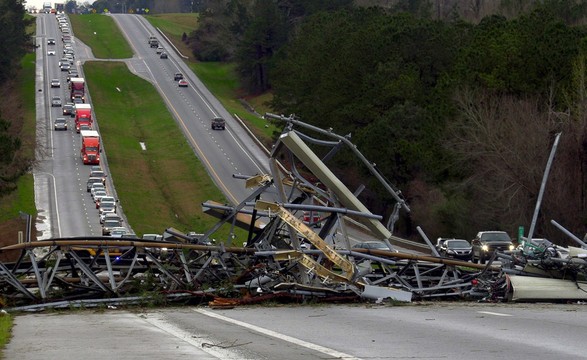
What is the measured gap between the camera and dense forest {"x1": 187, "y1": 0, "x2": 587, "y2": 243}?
64.0 metres

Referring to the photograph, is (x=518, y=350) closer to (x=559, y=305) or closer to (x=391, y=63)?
(x=559, y=305)

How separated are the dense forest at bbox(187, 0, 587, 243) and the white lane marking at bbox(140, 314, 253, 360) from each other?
41.5 meters

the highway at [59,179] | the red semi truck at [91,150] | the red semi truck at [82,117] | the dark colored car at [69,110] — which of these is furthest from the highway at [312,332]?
the dark colored car at [69,110]

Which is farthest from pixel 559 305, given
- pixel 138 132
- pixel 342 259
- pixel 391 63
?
pixel 138 132

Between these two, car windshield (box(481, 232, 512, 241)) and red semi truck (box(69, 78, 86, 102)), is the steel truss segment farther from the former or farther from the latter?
red semi truck (box(69, 78, 86, 102))

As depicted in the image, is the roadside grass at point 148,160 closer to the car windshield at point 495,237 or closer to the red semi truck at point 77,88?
the red semi truck at point 77,88

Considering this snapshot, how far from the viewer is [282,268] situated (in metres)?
27.0

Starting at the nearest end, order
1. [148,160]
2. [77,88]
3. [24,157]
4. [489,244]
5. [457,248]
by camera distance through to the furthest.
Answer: [489,244] < [457,248] < [24,157] < [148,160] < [77,88]

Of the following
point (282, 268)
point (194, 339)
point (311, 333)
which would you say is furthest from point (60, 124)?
point (194, 339)

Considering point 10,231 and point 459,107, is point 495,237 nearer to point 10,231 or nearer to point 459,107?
point 459,107

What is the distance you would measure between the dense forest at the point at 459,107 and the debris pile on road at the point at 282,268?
32.7 metres

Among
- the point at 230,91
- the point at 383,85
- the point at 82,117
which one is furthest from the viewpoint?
the point at 230,91

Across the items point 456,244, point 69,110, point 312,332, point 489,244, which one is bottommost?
point 69,110

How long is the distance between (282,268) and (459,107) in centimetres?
5180
